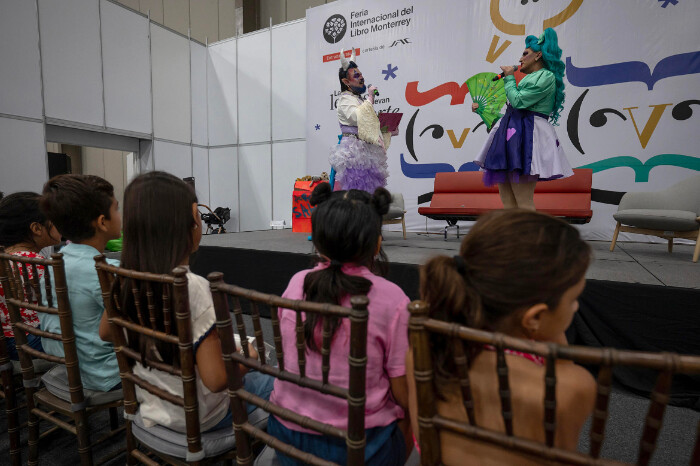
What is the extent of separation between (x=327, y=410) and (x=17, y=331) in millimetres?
1036

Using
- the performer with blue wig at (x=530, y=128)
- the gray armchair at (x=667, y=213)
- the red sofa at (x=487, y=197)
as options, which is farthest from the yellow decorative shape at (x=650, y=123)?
the performer with blue wig at (x=530, y=128)

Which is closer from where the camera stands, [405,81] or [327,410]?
[327,410]

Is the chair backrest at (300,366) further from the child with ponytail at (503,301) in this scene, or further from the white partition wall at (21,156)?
the white partition wall at (21,156)

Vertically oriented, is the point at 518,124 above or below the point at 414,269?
above

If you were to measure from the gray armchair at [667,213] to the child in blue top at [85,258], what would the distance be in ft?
9.80

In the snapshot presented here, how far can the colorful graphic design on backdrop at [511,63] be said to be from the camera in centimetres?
364

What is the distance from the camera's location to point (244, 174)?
7.01 meters

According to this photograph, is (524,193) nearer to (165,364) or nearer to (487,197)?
(487,197)

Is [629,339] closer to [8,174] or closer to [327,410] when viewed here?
[327,410]

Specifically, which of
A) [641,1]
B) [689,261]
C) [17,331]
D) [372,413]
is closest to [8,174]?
[17,331]

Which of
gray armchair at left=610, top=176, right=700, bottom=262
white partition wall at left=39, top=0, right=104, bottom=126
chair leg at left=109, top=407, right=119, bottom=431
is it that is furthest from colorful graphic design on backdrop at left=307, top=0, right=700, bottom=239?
chair leg at left=109, top=407, right=119, bottom=431

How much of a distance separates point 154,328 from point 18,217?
1.02 meters

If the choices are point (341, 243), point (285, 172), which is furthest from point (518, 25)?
point (341, 243)

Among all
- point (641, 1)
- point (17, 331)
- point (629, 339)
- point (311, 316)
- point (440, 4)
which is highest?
point (440, 4)
